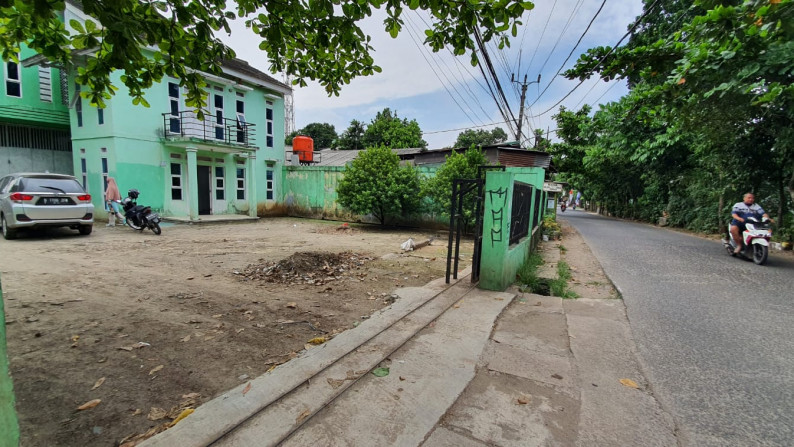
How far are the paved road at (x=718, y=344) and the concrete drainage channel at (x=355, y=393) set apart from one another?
4.87 feet

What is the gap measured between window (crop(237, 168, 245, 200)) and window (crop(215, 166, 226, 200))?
681 mm

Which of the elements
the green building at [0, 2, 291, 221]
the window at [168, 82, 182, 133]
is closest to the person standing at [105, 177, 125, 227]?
the green building at [0, 2, 291, 221]

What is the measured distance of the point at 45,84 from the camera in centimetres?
1338

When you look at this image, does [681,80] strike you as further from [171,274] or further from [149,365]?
[171,274]

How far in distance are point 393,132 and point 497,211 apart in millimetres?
30903

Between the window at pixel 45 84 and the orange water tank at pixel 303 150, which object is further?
the orange water tank at pixel 303 150

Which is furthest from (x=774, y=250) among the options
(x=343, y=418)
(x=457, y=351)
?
(x=343, y=418)

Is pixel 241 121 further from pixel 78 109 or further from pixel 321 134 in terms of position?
pixel 321 134

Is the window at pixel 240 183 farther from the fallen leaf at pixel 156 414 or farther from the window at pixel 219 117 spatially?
the fallen leaf at pixel 156 414

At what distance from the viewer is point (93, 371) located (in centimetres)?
268

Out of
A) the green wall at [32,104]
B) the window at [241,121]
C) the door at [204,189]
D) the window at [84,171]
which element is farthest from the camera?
the window at [241,121]

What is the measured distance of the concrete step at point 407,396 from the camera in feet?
6.81

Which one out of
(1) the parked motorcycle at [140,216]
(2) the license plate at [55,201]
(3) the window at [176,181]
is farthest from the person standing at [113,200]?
(2) the license plate at [55,201]

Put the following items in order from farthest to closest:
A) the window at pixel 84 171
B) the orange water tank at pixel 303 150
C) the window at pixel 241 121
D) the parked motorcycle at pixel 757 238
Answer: the orange water tank at pixel 303 150 → the window at pixel 241 121 → the window at pixel 84 171 → the parked motorcycle at pixel 757 238
